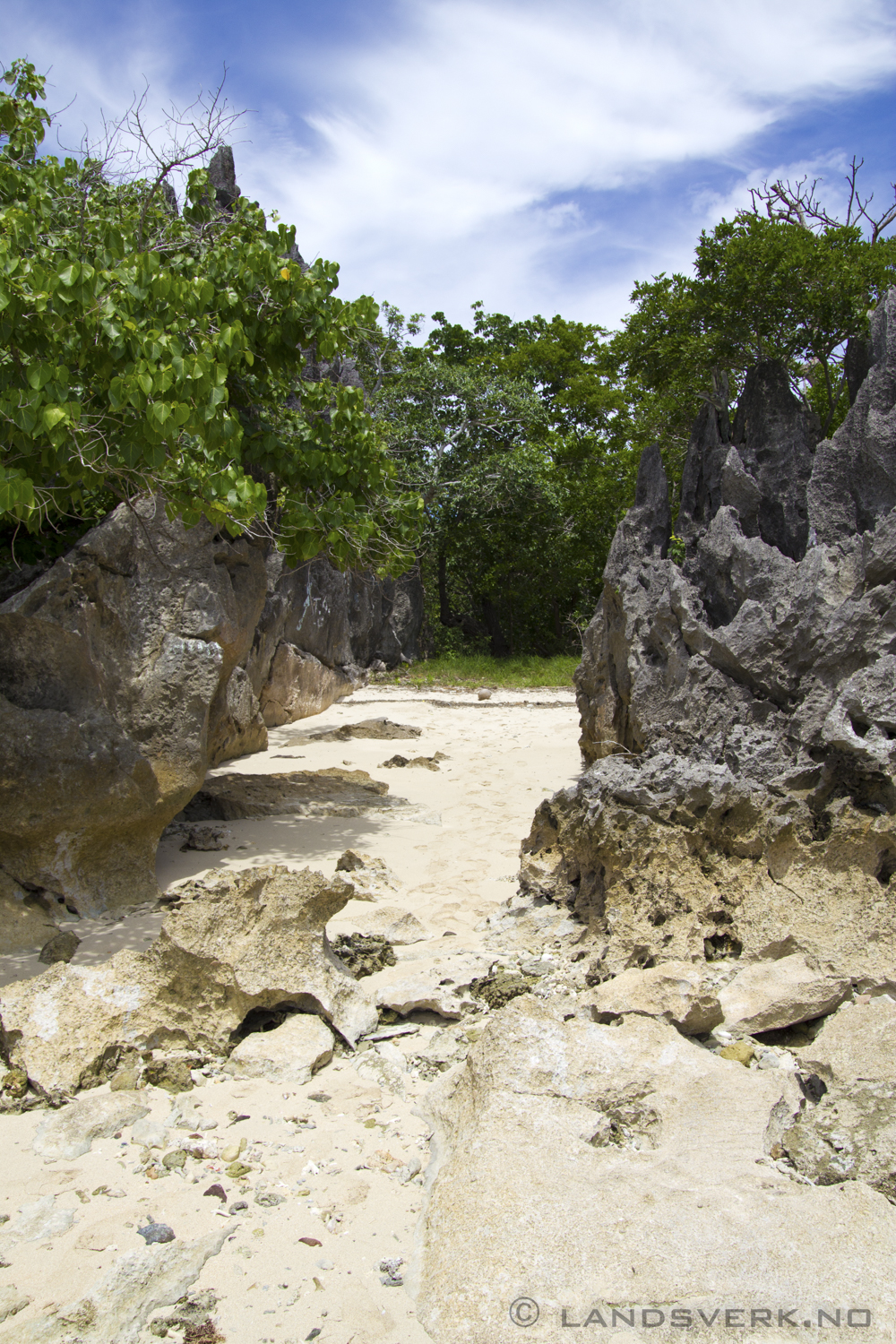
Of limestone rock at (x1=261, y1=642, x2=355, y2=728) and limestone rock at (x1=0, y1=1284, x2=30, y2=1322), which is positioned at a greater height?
limestone rock at (x1=261, y1=642, x2=355, y2=728)

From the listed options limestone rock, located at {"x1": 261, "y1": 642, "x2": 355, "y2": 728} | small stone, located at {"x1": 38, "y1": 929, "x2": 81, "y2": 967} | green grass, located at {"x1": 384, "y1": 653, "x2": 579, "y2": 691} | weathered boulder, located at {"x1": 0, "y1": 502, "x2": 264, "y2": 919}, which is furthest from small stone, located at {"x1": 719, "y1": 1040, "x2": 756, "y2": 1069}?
green grass, located at {"x1": 384, "y1": 653, "x2": 579, "y2": 691}

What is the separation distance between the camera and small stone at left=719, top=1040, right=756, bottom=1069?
119 inches

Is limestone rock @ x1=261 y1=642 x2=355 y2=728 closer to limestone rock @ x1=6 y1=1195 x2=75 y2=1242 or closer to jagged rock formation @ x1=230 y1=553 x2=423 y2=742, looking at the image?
jagged rock formation @ x1=230 y1=553 x2=423 y2=742

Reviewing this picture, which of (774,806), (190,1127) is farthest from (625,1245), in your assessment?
(774,806)

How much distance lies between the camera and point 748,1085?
2.70m

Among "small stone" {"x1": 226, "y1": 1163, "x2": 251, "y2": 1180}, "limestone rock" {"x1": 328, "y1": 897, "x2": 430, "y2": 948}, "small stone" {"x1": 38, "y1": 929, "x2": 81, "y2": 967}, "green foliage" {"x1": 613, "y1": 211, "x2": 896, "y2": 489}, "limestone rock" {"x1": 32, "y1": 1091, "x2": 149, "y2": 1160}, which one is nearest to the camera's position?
"small stone" {"x1": 226, "y1": 1163, "x2": 251, "y2": 1180}

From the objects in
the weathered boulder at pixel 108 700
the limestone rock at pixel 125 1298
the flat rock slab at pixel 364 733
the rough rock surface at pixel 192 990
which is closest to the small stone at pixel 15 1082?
the rough rock surface at pixel 192 990

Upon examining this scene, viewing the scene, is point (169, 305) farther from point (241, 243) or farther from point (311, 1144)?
point (311, 1144)

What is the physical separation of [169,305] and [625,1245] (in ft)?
14.9

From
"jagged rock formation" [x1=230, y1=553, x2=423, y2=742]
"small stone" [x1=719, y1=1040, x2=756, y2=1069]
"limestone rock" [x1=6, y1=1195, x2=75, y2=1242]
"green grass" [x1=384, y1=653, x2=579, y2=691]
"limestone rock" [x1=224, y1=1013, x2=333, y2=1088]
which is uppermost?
"jagged rock formation" [x1=230, y1=553, x2=423, y2=742]

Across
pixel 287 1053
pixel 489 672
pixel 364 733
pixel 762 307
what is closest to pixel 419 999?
pixel 287 1053

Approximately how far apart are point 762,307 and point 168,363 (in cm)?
887

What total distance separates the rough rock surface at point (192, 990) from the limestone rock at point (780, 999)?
137cm

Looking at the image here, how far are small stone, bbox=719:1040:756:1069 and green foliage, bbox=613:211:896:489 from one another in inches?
310
